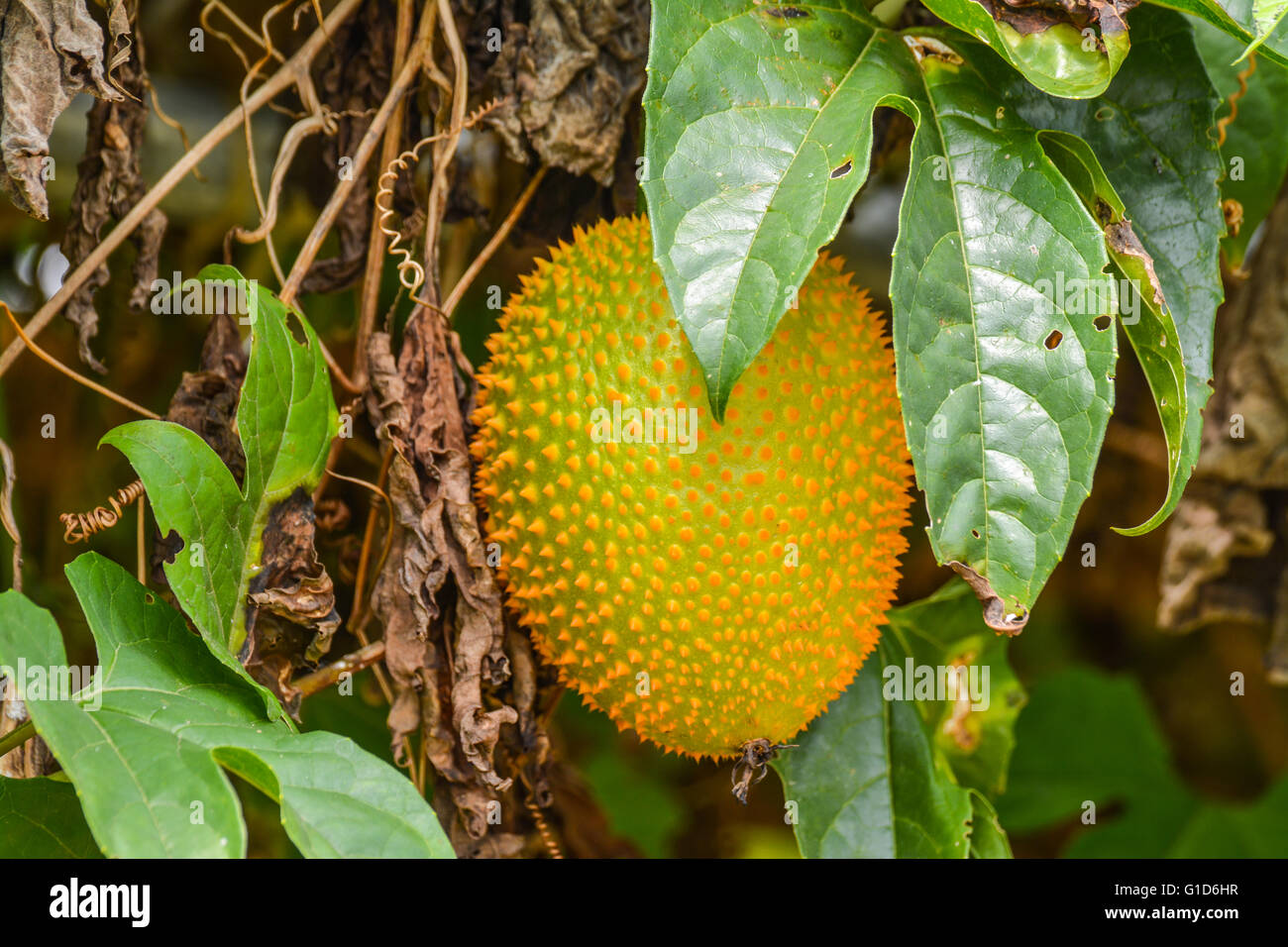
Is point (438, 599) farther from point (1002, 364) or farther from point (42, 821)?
point (1002, 364)

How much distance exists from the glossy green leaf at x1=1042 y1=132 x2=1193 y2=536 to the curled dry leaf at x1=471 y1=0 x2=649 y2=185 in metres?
0.37

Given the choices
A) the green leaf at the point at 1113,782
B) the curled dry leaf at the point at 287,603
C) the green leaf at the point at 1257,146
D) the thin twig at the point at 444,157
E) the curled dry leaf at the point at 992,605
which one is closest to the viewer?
the curled dry leaf at the point at 992,605

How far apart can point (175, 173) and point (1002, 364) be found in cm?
73

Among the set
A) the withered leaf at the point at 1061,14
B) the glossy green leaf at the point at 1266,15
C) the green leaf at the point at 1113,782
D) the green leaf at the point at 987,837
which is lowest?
the green leaf at the point at 1113,782

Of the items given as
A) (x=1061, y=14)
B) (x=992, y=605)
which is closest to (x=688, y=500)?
(x=992, y=605)

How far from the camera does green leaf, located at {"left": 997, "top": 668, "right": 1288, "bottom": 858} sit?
1588 millimetres

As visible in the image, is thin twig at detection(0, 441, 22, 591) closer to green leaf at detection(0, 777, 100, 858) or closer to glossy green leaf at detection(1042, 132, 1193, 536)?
green leaf at detection(0, 777, 100, 858)

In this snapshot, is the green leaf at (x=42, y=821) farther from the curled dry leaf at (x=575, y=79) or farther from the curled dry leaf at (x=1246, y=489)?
the curled dry leaf at (x=1246, y=489)

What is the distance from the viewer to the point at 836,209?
27.7 inches

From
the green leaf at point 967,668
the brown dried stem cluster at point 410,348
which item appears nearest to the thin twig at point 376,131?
the brown dried stem cluster at point 410,348

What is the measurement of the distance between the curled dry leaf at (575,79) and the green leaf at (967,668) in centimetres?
53

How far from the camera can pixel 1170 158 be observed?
2.82ft

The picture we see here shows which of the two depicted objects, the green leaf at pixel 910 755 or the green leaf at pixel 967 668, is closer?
the green leaf at pixel 910 755

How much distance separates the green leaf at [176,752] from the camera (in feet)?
2.02
